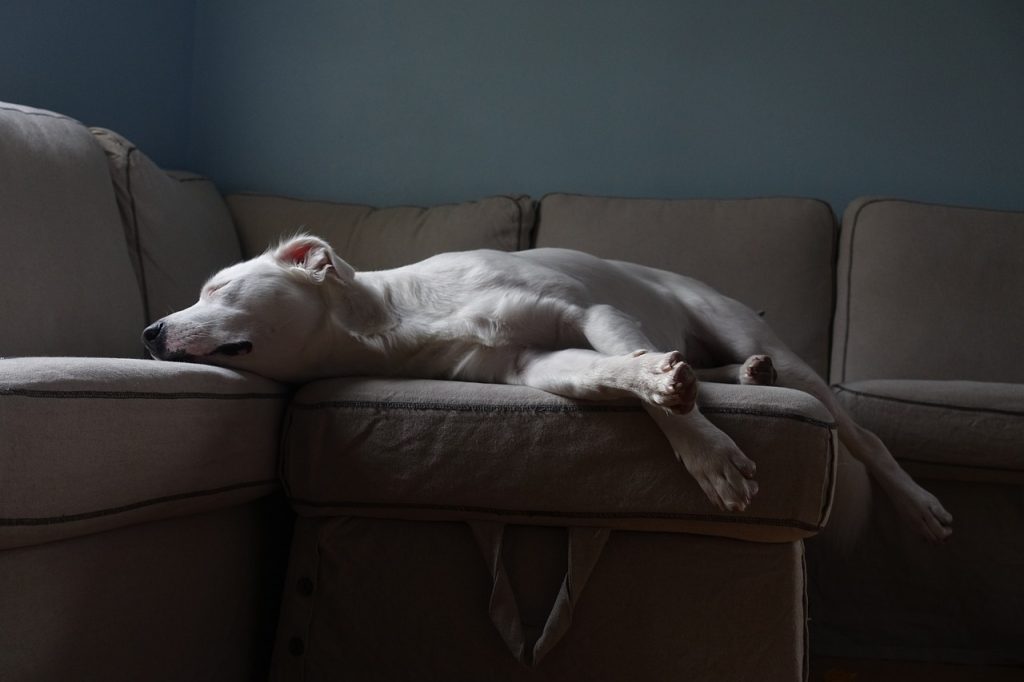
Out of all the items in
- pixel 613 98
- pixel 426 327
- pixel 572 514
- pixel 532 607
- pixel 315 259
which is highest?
pixel 613 98

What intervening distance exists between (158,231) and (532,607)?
1525 millimetres

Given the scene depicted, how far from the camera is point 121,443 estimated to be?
49.8 inches

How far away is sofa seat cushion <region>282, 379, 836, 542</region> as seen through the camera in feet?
4.41

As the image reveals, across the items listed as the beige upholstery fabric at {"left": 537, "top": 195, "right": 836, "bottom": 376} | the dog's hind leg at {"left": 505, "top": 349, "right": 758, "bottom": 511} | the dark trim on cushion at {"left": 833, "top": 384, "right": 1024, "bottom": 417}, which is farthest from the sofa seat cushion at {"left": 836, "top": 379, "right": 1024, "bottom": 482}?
the dog's hind leg at {"left": 505, "top": 349, "right": 758, "bottom": 511}

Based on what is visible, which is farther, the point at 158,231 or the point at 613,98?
the point at 613,98

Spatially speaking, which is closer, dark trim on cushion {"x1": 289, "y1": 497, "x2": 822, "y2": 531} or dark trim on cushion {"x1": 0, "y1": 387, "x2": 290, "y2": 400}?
dark trim on cushion {"x1": 0, "y1": 387, "x2": 290, "y2": 400}

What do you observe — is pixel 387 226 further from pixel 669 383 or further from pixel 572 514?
pixel 669 383

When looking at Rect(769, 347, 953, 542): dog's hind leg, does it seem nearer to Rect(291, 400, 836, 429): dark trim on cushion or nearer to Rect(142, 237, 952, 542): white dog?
Rect(142, 237, 952, 542): white dog

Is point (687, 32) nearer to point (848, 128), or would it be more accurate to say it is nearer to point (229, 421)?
point (848, 128)

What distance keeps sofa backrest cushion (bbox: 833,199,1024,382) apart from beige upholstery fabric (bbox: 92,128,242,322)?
5.96 ft

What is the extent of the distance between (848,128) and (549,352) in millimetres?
1893

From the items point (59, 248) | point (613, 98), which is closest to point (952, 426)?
point (613, 98)

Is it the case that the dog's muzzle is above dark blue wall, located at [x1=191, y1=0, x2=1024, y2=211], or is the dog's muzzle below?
below

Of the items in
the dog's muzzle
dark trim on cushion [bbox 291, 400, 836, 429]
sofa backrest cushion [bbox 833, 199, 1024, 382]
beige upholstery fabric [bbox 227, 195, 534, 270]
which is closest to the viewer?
dark trim on cushion [bbox 291, 400, 836, 429]
